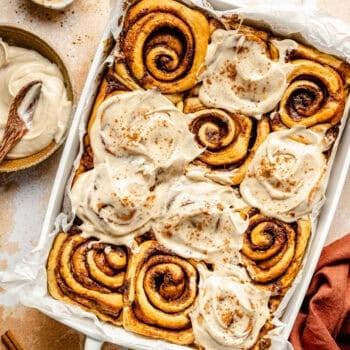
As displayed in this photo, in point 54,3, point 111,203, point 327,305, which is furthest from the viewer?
point 54,3

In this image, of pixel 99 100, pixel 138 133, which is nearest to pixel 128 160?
pixel 138 133

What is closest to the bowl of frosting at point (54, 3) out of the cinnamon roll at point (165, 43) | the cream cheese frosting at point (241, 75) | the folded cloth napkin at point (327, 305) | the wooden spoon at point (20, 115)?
Result: the wooden spoon at point (20, 115)

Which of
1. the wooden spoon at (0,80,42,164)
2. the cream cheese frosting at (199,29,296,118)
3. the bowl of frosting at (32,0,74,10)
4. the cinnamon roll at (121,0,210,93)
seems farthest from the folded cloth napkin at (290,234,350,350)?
the bowl of frosting at (32,0,74,10)

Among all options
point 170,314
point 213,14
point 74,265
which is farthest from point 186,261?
point 213,14

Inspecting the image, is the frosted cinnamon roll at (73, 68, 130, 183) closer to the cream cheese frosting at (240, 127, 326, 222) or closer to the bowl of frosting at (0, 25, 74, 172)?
the bowl of frosting at (0, 25, 74, 172)

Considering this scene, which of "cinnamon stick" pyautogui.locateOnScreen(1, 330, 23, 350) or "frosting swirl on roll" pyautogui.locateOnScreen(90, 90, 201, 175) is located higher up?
"frosting swirl on roll" pyautogui.locateOnScreen(90, 90, 201, 175)

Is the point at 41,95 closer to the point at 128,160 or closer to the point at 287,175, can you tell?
the point at 128,160

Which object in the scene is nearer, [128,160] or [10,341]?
[128,160]
